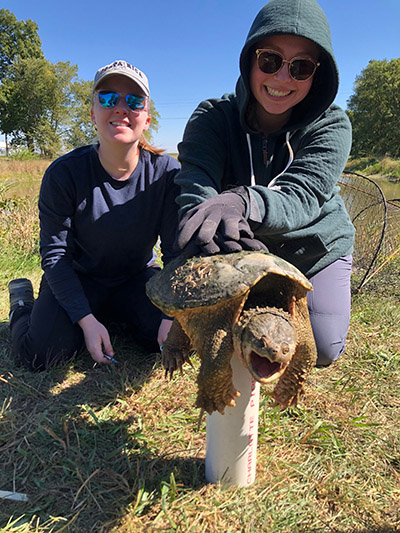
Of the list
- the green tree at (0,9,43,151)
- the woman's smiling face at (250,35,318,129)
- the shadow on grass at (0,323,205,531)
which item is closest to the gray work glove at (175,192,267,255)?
the woman's smiling face at (250,35,318,129)

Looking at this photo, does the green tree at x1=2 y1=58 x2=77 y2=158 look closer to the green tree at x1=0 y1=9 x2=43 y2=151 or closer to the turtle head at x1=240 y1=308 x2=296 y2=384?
the green tree at x1=0 y1=9 x2=43 y2=151

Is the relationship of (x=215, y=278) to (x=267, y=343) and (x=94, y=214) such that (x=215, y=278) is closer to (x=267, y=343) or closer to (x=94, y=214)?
(x=267, y=343)

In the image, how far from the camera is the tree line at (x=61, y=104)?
3180cm

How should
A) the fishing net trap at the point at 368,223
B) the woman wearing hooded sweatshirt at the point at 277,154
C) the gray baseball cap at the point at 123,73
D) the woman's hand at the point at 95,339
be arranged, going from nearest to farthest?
the woman wearing hooded sweatshirt at the point at 277,154
the gray baseball cap at the point at 123,73
the woman's hand at the point at 95,339
the fishing net trap at the point at 368,223

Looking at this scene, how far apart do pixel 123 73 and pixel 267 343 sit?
1.63 m

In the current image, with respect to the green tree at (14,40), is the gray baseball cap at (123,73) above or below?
below

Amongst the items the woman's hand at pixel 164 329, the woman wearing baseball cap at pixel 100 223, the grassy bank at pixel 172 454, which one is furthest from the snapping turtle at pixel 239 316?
the woman wearing baseball cap at pixel 100 223

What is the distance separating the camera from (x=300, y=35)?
4.97ft

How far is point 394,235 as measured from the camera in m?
4.07

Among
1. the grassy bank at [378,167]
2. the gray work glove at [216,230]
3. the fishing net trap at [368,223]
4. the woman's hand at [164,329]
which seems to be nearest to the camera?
the gray work glove at [216,230]

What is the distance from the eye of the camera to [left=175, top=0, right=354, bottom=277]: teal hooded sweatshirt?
1.53 metres

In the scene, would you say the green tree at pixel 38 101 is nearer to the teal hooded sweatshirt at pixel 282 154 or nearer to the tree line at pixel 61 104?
the tree line at pixel 61 104

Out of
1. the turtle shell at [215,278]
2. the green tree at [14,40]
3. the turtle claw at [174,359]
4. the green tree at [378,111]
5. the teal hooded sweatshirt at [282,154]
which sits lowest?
the turtle claw at [174,359]

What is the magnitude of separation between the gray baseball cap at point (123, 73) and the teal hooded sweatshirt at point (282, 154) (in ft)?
1.10
